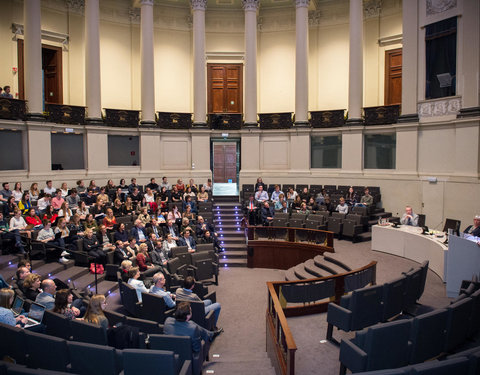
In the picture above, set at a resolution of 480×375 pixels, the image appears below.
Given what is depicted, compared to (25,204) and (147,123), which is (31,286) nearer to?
(25,204)

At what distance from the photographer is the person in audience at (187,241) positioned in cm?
1068

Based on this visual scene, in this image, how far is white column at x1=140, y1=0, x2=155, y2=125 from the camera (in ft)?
57.6

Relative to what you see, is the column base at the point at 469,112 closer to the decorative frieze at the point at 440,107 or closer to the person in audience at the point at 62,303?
the decorative frieze at the point at 440,107

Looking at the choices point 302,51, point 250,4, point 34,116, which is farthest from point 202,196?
point 250,4

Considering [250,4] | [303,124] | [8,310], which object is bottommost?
[8,310]

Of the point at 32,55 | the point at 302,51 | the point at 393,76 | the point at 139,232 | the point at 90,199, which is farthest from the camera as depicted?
the point at 393,76

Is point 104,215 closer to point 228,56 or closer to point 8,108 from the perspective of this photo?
point 8,108

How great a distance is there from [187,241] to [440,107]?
9.92 meters

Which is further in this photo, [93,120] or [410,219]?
[93,120]

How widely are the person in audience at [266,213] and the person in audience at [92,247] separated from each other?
5598mm

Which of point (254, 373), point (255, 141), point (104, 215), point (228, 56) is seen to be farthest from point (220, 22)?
point (254, 373)

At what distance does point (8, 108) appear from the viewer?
14398 millimetres

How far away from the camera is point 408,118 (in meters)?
15.0

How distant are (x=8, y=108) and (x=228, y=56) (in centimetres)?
1048
